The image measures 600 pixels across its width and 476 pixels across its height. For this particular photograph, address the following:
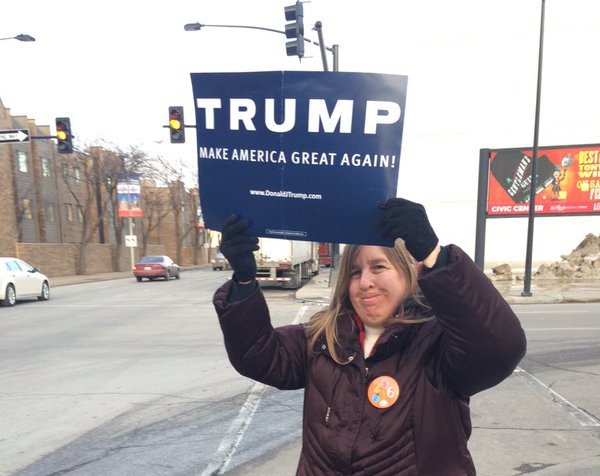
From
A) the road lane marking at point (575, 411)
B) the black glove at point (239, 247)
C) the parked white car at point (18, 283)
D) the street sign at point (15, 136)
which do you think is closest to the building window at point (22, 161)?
the street sign at point (15, 136)

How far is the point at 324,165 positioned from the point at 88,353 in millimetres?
7375

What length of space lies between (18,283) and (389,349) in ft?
53.6

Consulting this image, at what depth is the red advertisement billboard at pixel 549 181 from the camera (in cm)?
1792

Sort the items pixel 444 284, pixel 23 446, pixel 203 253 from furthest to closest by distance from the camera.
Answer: pixel 203 253, pixel 23 446, pixel 444 284

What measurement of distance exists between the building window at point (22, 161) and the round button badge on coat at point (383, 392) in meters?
40.4

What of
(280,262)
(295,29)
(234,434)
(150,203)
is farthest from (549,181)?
(150,203)

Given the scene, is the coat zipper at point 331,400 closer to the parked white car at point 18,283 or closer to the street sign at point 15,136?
the parked white car at point 18,283

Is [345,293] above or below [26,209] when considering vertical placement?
above

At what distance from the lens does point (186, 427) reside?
442 cm

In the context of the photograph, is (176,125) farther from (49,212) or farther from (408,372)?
(49,212)

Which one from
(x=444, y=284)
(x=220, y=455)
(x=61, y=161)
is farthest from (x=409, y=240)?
(x=61, y=161)

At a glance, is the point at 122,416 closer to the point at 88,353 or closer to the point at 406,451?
the point at 88,353

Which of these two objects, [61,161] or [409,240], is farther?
[61,161]

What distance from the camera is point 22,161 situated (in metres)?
36.1
